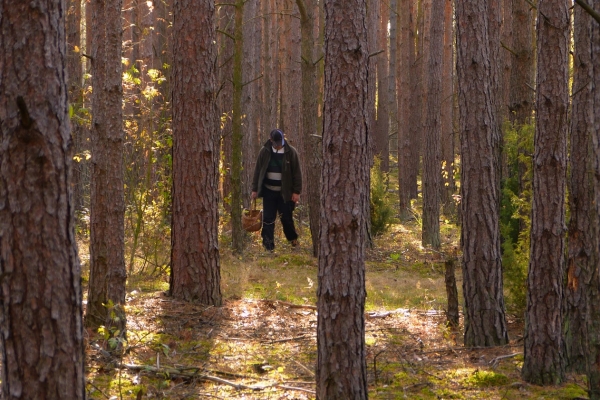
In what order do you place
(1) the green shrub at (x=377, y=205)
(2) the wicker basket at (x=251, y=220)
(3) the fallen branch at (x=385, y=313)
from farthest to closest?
(1) the green shrub at (x=377, y=205), (2) the wicker basket at (x=251, y=220), (3) the fallen branch at (x=385, y=313)

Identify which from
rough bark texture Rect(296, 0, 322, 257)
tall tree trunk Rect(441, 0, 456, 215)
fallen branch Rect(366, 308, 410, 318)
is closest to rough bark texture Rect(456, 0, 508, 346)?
fallen branch Rect(366, 308, 410, 318)

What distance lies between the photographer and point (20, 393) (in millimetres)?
2988

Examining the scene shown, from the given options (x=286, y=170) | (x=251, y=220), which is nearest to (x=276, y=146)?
(x=286, y=170)

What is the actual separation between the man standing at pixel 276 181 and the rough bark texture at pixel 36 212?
31.2ft

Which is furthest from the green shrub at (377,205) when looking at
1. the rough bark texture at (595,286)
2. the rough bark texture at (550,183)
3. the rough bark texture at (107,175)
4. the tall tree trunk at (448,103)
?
the rough bark texture at (595,286)

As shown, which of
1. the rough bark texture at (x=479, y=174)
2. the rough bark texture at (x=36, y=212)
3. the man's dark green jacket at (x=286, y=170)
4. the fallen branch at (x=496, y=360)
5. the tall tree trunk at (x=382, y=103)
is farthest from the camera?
the tall tree trunk at (x=382, y=103)

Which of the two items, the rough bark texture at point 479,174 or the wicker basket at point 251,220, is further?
the wicker basket at point 251,220

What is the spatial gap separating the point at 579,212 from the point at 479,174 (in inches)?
49.2

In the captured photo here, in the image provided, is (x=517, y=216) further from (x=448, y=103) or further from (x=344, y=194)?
(x=448, y=103)

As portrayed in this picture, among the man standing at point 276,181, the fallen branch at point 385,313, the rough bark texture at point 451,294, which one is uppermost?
the man standing at point 276,181

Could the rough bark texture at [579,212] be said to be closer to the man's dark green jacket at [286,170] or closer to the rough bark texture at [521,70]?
the rough bark texture at [521,70]

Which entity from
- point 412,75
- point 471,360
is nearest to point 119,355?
point 471,360

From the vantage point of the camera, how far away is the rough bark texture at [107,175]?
5930 mm

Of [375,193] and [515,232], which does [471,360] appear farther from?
[375,193]
